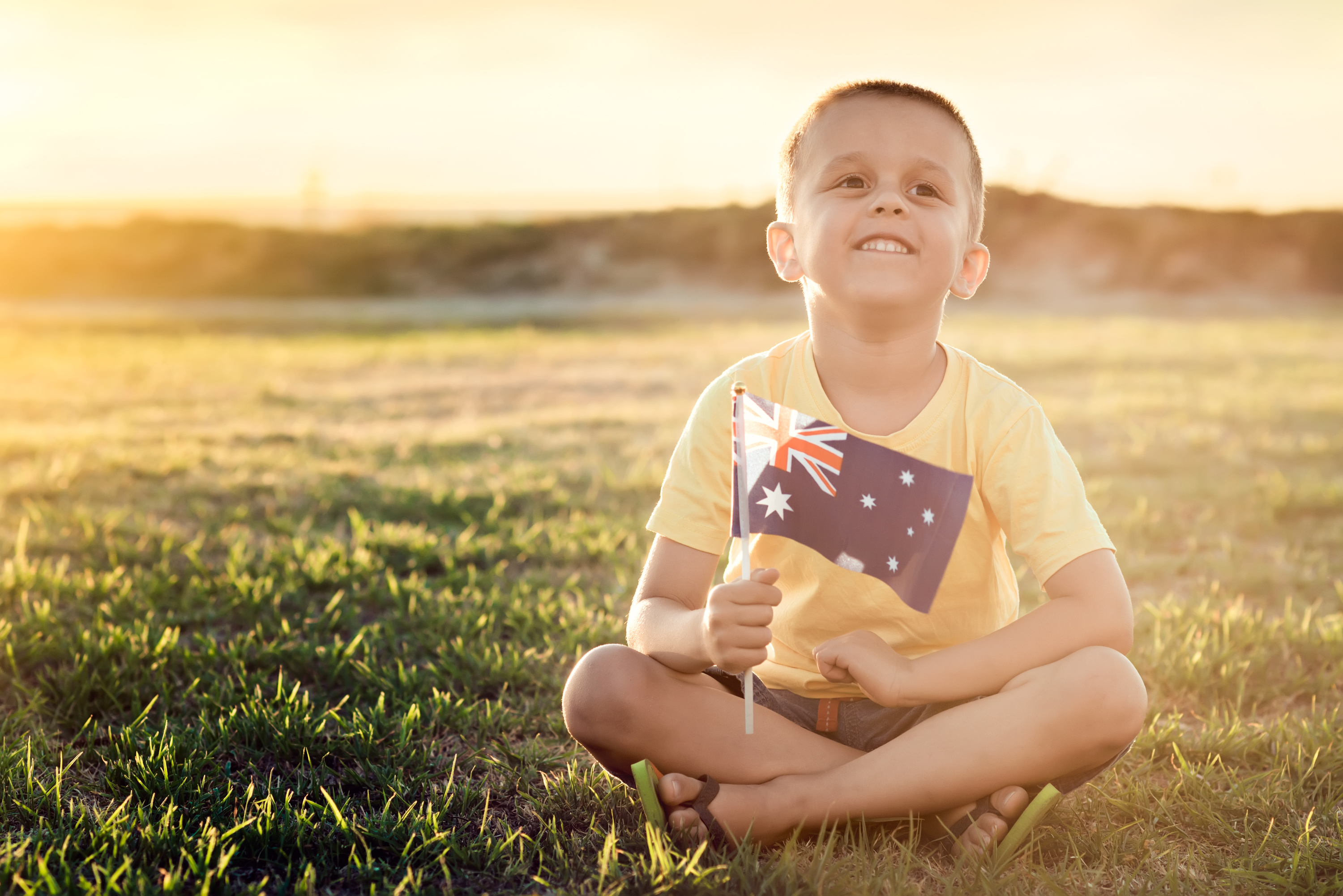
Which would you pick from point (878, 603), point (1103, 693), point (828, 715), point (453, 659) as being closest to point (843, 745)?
point (828, 715)

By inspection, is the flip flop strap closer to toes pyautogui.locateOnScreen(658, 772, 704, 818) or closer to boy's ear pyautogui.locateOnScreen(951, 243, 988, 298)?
toes pyautogui.locateOnScreen(658, 772, 704, 818)

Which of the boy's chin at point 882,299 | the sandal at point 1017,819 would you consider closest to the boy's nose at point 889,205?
the boy's chin at point 882,299

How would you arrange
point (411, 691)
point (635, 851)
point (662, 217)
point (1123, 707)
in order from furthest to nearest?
point (662, 217) → point (411, 691) → point (635, 851) → point (1123, 707)

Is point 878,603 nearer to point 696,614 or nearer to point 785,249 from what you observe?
point 696,614

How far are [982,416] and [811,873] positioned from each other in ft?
2.93

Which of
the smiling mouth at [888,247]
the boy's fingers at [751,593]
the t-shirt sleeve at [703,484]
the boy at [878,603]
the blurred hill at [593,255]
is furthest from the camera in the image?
the blurred hill at [593,255]

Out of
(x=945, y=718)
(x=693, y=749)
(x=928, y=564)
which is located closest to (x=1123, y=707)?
(x=945, y=718)

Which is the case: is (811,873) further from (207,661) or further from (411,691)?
(207,661)

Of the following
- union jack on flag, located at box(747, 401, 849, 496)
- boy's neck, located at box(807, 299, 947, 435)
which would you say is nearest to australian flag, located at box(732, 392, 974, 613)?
union jack on flag, located at box(747, 401, 849, 496)

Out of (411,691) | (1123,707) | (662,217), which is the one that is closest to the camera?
(1123,707)

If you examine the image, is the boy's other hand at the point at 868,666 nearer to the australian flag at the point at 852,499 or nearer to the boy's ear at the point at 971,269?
the australian flag at the point at 852,499

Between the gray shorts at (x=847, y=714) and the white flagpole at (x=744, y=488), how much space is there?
20cm

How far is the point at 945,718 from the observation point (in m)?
1.82

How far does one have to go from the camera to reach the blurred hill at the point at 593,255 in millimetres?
29578
